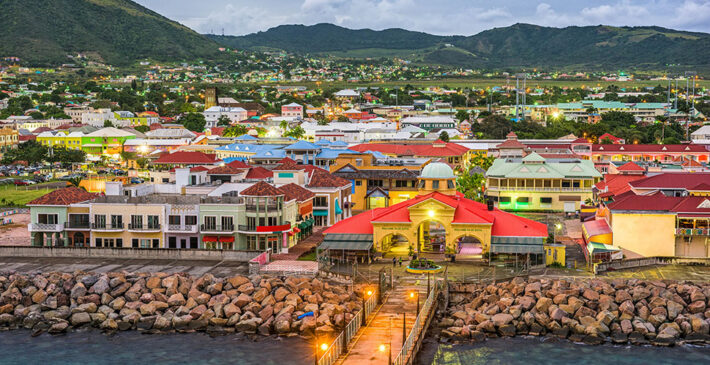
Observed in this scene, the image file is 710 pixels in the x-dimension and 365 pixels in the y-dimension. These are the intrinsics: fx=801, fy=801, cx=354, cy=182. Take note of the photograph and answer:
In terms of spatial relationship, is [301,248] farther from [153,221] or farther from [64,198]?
[64,198]

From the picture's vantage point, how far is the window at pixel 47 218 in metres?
52.3

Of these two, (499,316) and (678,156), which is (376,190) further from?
(678,156)

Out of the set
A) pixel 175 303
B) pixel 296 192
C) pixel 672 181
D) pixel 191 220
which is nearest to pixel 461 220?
pixel 296 192

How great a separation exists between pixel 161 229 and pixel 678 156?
77.7 meters

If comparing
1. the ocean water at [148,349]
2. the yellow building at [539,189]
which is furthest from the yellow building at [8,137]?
the ocean water at [148,349]

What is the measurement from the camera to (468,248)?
5088cm

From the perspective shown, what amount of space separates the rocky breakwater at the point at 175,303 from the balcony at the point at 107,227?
316 inches

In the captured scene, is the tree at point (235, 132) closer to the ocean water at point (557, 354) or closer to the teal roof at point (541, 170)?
the teal roof at point (541, 170)

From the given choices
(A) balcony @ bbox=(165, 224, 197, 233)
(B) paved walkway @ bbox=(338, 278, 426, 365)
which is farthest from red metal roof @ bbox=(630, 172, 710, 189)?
(A) balcony @ bbox=(165, 224, 197, 233)

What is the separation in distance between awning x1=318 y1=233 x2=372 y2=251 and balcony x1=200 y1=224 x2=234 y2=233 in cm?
653

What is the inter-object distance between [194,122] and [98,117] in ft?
66.1

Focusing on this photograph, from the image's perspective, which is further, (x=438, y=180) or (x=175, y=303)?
(x=438, y=180)

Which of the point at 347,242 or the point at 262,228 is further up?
the point at 262,228

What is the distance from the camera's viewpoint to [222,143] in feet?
375
